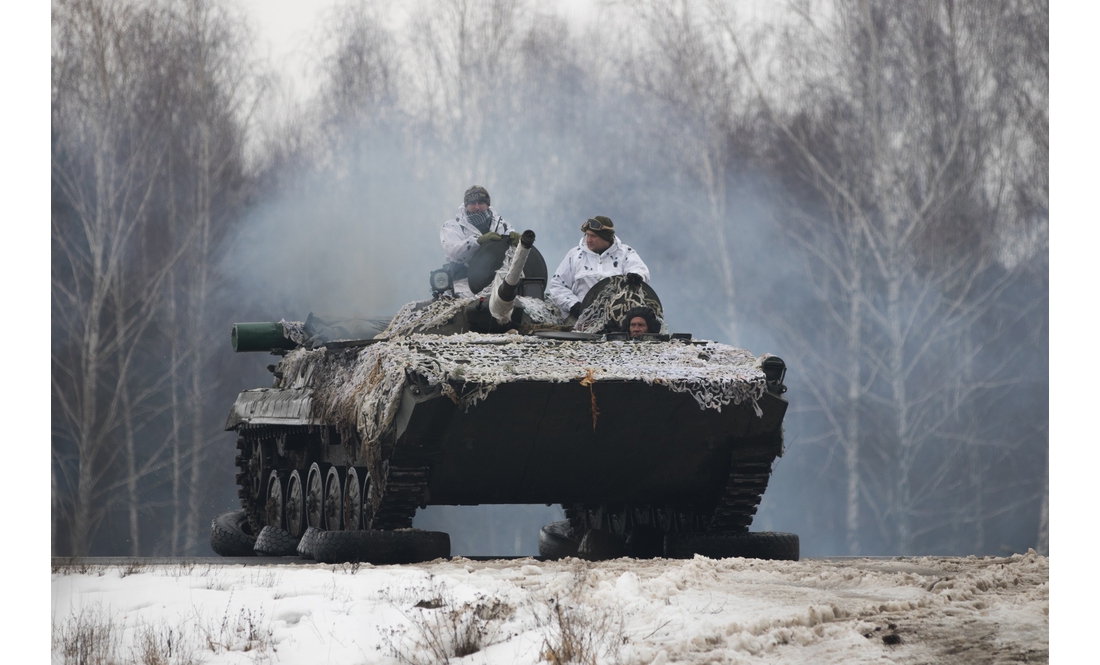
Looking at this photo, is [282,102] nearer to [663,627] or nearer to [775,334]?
[775,334]

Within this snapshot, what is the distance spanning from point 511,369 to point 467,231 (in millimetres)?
2493

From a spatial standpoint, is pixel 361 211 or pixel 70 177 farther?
pixel 361 211

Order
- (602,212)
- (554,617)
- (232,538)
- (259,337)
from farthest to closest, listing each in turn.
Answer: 1. (602,212)
2. (232,538)
3. (259,337)
4. (554,617)

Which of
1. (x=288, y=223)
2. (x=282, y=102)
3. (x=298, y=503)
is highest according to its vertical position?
(x=282, y=102)

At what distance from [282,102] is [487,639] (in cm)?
1046

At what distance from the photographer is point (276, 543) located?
10.2 metres

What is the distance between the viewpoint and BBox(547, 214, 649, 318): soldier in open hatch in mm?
9102

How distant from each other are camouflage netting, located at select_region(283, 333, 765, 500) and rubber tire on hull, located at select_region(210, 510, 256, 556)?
11.8 feet

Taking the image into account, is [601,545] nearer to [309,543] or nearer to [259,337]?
[309,543]

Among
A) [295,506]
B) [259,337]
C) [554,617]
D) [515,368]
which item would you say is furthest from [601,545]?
[554,617]

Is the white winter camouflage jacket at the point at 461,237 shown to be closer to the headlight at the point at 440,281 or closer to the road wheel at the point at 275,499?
the headlight at the point at 440,281

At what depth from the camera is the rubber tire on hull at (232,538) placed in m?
11.3

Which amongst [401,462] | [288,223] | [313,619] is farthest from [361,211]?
[313,619]

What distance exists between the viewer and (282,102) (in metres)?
14.5
